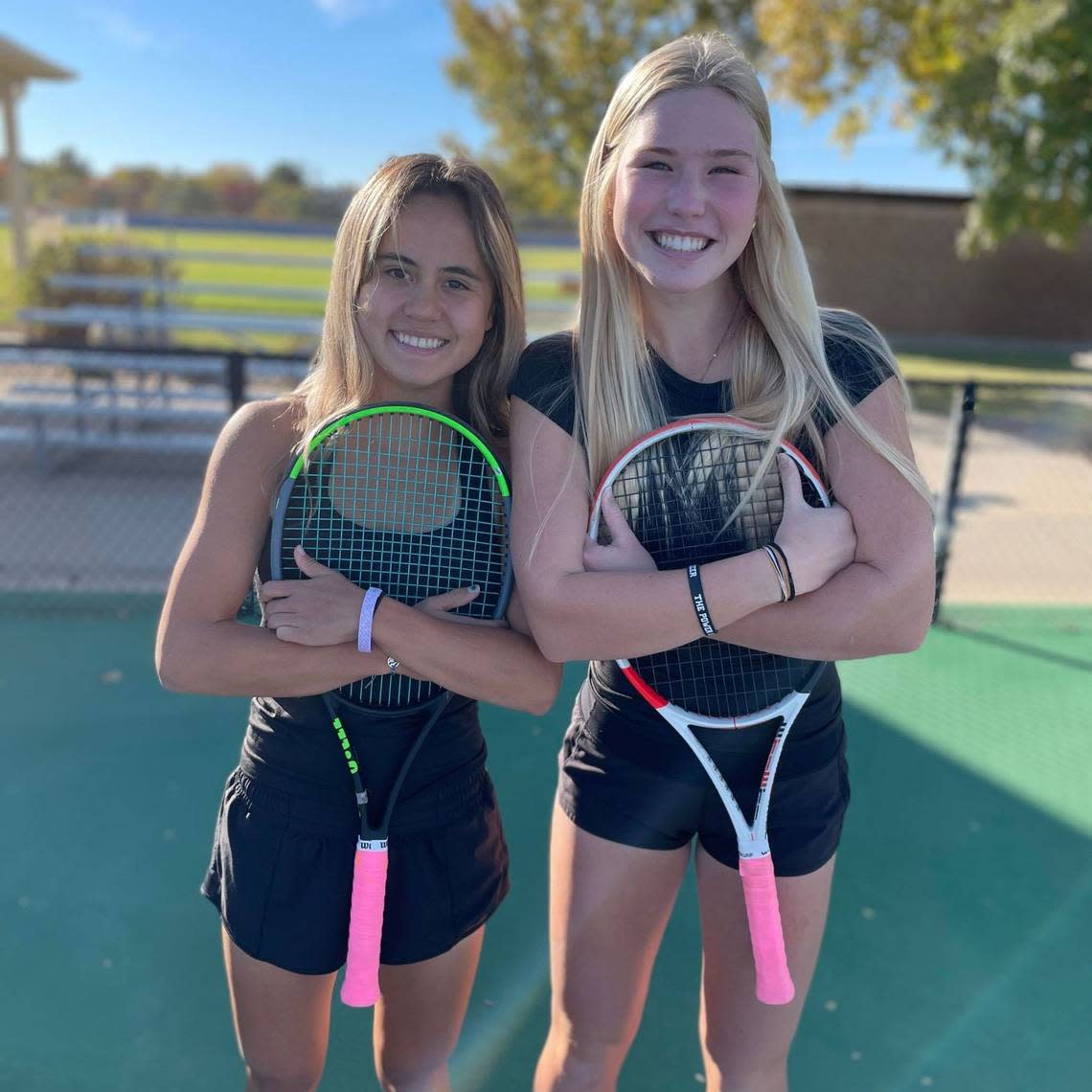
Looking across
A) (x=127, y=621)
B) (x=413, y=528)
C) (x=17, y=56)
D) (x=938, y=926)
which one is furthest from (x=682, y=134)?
(x=17, y=56)

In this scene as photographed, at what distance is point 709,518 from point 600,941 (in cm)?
81

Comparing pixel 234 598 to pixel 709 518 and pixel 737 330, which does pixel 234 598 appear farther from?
pixel 737 330

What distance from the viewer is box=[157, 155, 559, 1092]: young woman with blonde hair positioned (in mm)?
1649

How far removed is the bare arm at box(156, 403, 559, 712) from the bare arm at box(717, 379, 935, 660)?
49 centimetres

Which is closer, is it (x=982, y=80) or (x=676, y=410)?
(x=676, y=410)

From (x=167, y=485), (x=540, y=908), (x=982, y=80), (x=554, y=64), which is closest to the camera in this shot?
(x=540, y=908)

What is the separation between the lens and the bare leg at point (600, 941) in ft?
5.98

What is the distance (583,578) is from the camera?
5.39 ft

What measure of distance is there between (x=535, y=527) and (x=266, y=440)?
18.9 inches

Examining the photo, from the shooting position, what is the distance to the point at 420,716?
5.82 ft

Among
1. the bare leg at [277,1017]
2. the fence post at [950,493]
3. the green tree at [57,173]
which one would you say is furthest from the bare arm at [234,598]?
the green tree at [57,173]

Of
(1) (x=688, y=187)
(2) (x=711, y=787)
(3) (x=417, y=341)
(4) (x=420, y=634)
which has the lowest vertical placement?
(2) (x=711, y=787)

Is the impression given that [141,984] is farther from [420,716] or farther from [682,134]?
[682,134]

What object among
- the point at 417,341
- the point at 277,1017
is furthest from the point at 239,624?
the point at 277,1017
